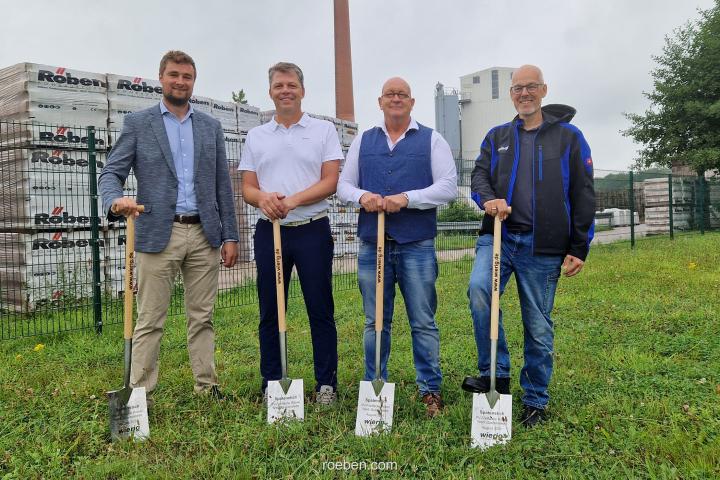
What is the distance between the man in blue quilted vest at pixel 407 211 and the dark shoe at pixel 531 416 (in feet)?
1.66

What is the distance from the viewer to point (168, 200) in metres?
3.39

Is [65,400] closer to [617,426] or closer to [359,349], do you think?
[359,349]

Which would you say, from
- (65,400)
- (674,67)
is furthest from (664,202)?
(65,400)

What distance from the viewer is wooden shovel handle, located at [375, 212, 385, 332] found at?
10.7 ft

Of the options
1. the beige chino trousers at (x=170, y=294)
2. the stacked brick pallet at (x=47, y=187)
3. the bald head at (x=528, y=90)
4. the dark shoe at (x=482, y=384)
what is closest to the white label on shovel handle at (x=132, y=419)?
the beige chino trousers at (x=170, y=294)

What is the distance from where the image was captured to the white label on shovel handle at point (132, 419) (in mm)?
3062

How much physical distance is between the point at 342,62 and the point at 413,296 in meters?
21.7

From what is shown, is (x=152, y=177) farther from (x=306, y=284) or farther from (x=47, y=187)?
(x=47, y=187)

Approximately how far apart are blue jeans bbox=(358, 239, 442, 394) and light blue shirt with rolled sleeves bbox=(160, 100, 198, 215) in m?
1.17

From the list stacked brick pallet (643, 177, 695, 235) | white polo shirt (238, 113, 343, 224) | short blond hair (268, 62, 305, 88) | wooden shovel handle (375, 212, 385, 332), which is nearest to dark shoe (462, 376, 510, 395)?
wooden shovel handle (375, 212, 385, 332)

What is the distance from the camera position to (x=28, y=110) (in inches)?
266

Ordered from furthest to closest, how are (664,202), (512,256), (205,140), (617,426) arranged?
(664,202), (205,140), (512,256), (617,426)

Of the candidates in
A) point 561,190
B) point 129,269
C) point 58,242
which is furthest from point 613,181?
point 129,269

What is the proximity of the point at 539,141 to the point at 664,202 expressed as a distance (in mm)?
16838
